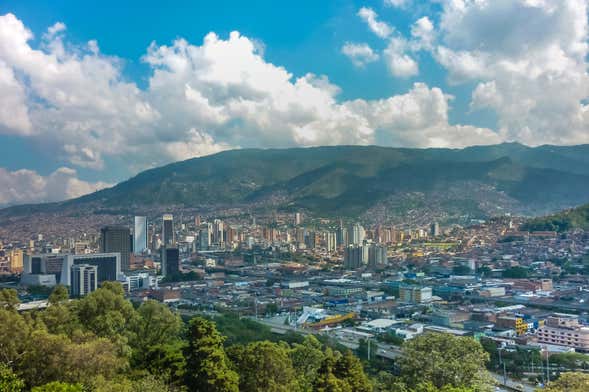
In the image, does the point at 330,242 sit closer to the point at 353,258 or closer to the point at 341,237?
the point at 341,237

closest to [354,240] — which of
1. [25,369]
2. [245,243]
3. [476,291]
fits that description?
[245,243]

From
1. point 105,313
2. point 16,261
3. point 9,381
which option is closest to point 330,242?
point 16,261

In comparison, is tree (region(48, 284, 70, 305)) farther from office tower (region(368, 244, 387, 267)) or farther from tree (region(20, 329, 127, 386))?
office tower (region(368, 244, 387, 267))

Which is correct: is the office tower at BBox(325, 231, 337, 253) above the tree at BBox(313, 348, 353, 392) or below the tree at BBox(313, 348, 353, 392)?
below

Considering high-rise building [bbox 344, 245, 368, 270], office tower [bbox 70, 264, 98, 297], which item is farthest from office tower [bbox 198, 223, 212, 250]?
office tower [bbox 70, 264, 98, 297]

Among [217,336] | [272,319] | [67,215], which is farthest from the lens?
[67,215]

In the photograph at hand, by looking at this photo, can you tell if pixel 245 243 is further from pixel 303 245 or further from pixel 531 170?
pixel 531 170
